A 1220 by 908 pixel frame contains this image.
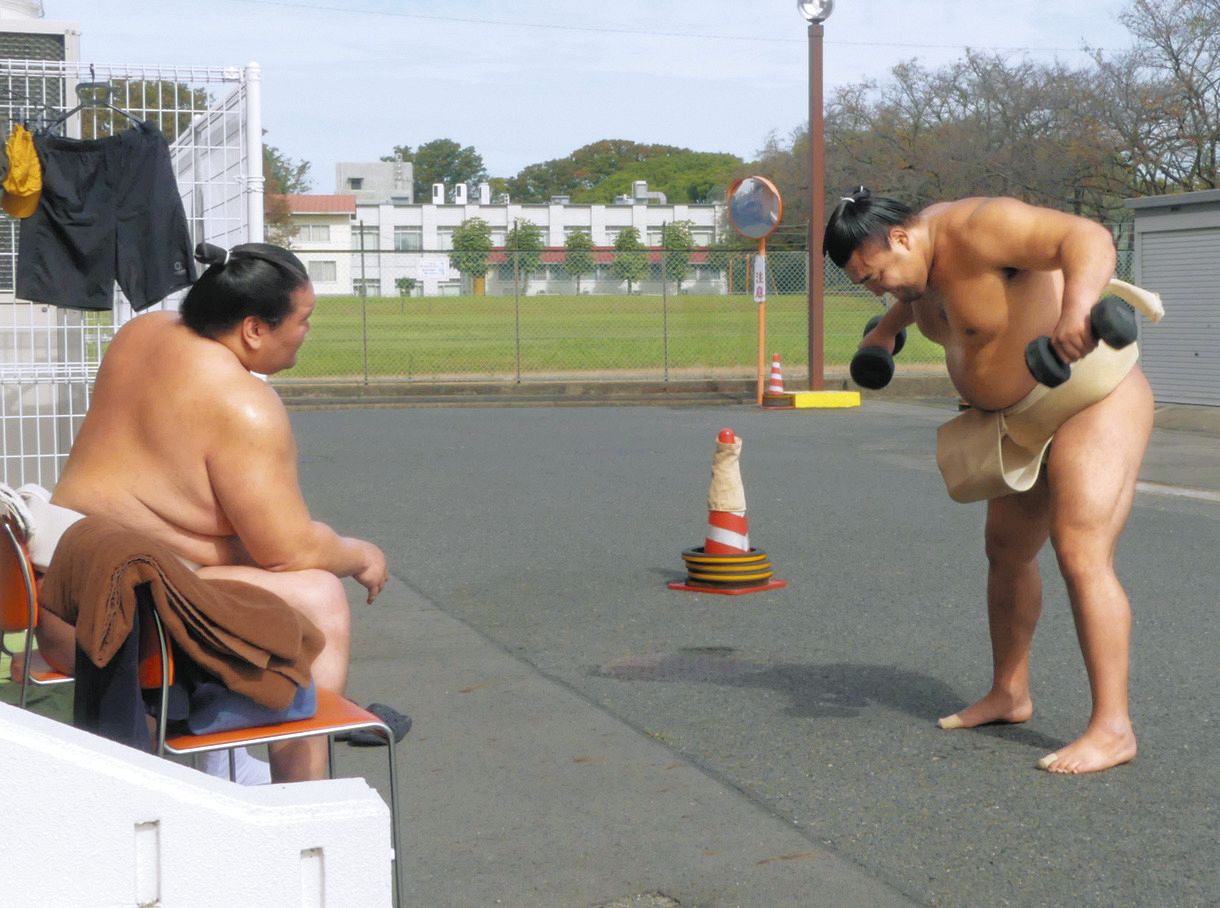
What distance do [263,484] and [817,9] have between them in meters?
17.9

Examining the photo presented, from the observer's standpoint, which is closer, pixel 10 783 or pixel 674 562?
pixel 10 783

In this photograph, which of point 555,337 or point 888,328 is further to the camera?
point 555,337

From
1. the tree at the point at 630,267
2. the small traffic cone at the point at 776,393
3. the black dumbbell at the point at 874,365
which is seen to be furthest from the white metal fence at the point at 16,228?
the tree at the point at 630,267

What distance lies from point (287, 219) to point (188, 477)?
53.0m

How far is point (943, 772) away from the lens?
14.9ft

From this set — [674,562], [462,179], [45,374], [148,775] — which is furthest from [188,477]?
[462,179]

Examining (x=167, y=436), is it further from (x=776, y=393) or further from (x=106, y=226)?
(x=776, y=393)

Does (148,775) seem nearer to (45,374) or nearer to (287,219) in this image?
(45,374)

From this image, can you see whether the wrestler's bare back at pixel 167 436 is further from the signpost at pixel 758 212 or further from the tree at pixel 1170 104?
the tree at pixel 1170 104

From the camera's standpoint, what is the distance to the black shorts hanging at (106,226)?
6902 mm

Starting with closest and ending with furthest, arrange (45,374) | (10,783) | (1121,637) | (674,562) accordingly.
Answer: (10,783), (1121,637), (45,374), (674,562)

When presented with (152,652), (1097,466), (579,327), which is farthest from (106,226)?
(579,327)

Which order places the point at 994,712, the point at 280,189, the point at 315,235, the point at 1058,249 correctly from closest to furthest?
1. the point at 1058,249
2. the point at 994,712
3. the point at 280,189
4. the point at 315,235

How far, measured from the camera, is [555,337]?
105 feet
